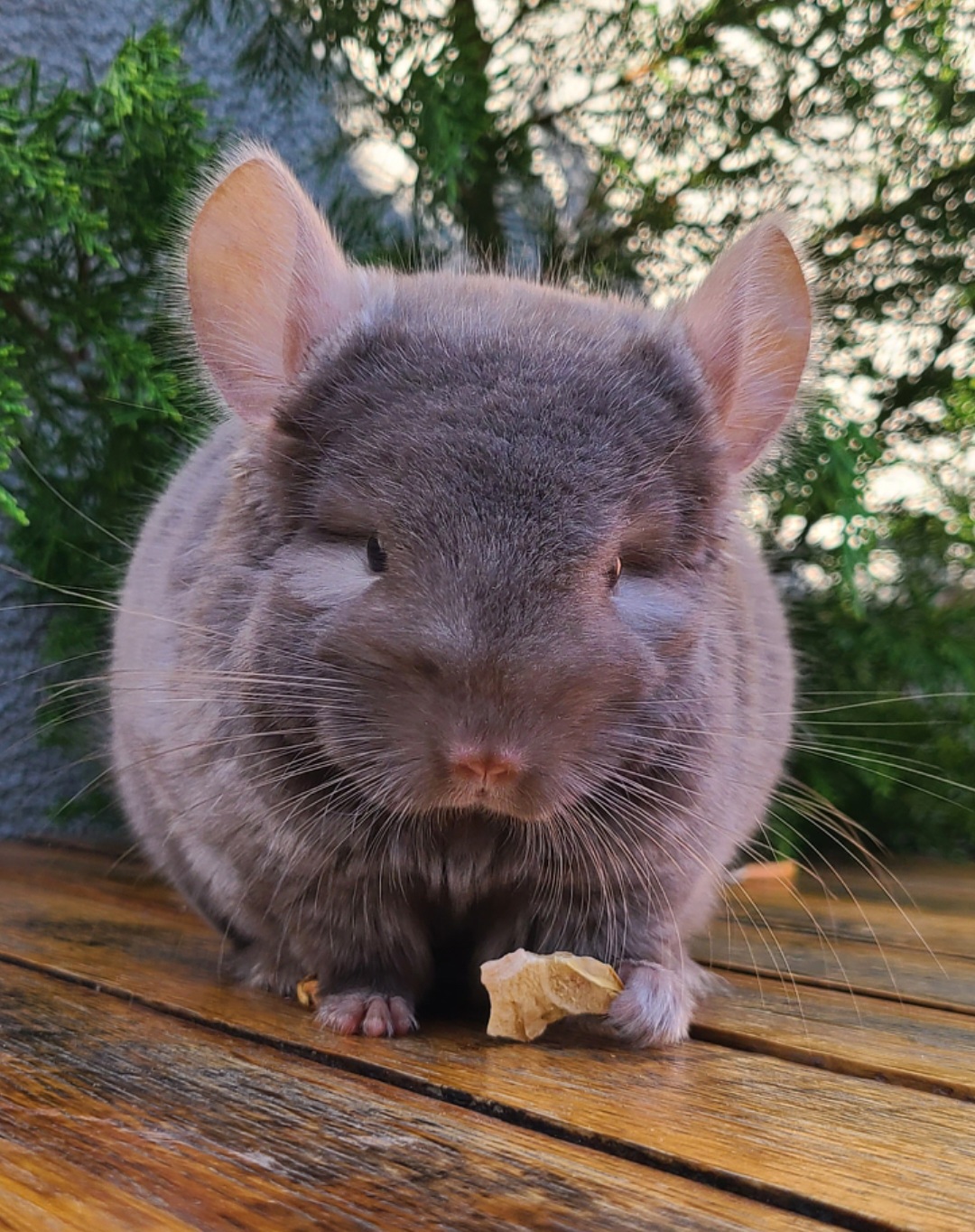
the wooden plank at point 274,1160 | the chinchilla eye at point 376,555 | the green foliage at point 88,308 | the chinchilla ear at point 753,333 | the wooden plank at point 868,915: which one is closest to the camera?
the wooden plank at point 274,1160

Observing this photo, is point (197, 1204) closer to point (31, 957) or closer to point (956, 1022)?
point (31, 957)

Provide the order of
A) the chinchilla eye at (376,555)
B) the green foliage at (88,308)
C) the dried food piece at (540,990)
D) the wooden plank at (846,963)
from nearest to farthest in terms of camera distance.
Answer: the chinchilla eye at (376,555), the dried food piece at (540,990), the wooden plank at (846,963), the green foliage at (88,308)

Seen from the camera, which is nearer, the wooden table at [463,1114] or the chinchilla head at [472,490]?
the wooden table at [463,1114]

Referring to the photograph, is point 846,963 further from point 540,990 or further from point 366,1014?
point 366,1014

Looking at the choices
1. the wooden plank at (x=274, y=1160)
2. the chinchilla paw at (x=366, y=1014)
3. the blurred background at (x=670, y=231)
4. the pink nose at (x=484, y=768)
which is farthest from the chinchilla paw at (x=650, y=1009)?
the blurred background at (x=670, y=231)

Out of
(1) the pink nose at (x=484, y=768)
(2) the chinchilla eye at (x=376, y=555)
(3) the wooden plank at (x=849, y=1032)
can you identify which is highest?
(2) the chinchilla eye at (x=376, y=555)

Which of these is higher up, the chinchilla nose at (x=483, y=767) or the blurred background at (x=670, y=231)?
the blurred background at (x=670, y=231)

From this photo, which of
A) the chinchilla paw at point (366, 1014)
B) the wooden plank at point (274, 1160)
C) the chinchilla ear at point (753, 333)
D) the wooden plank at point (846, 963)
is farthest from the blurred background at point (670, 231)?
the wooden plank at point (274, 1160)

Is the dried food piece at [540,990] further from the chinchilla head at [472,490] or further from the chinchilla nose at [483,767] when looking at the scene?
the chinchilla nose at [483,767]
